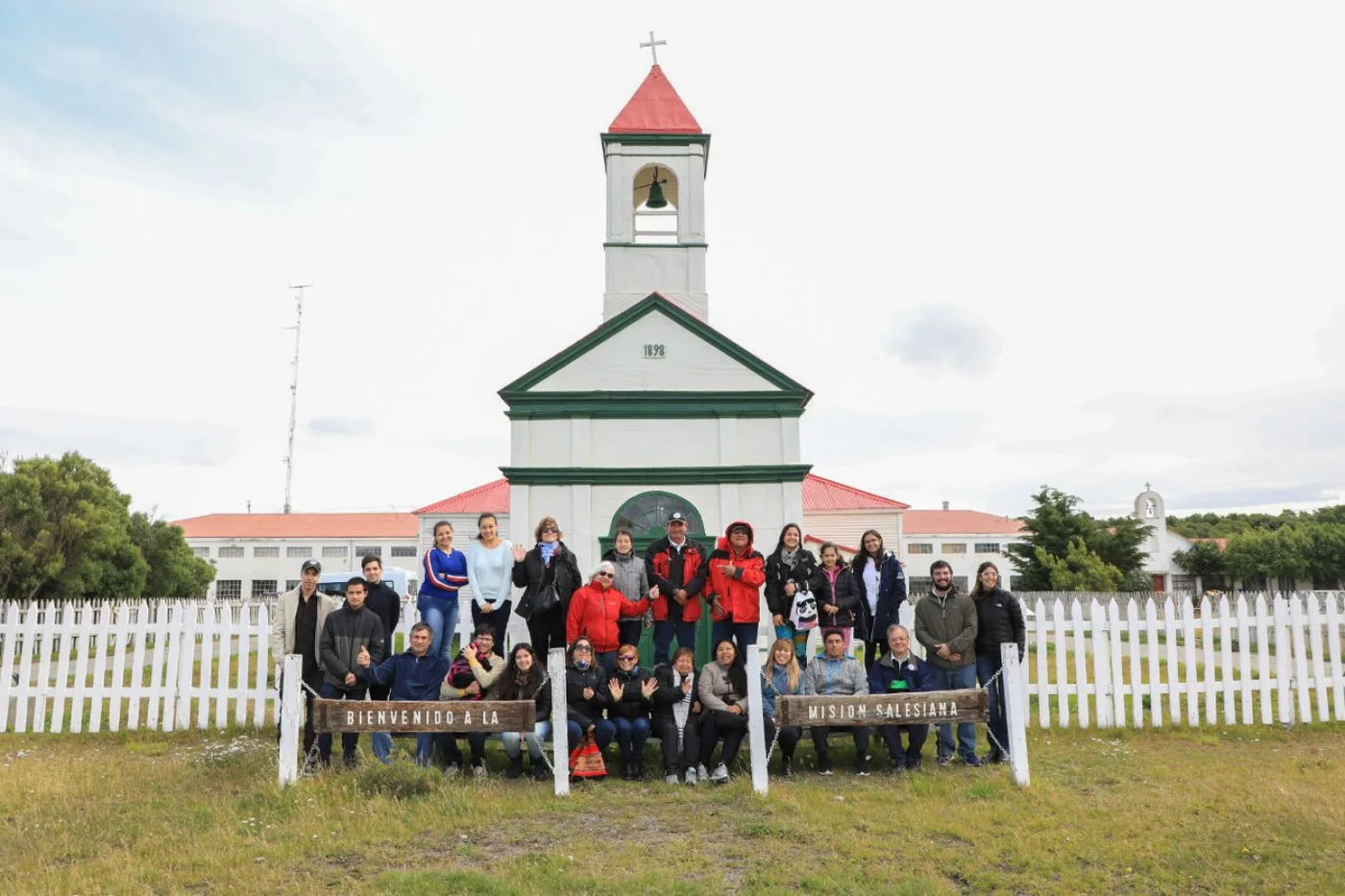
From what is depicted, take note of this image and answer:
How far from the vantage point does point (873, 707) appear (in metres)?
7.21

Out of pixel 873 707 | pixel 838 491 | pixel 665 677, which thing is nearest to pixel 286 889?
pixel 665 677

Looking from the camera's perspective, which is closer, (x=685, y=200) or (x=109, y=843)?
(x=109, y=843)

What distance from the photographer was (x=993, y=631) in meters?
8.23

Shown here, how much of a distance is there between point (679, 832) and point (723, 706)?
1.54 meters

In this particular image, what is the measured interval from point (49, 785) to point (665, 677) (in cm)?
504

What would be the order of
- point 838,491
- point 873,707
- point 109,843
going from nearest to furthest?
point 109,843 < point 873,707 < point 838,491

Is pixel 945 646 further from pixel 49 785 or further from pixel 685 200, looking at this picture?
pixel 685 200

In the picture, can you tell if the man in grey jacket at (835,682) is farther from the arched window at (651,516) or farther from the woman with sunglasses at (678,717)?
the arched window at (651,516)

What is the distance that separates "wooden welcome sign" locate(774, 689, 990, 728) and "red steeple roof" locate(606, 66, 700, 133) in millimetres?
10981

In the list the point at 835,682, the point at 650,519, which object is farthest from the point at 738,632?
the point at 650,519

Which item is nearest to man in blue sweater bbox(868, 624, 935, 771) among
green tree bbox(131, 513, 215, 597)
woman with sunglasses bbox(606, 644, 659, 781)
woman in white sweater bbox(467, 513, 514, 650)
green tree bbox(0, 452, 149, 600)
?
woman with sunglasses bbox(606, 644, 659, 781)

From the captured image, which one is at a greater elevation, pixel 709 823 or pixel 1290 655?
pixel 1290 655

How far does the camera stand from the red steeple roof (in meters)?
15.3

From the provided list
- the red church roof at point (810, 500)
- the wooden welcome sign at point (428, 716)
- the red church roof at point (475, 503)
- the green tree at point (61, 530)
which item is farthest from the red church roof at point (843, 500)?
the wooden welcome sign at point (428, 716)
